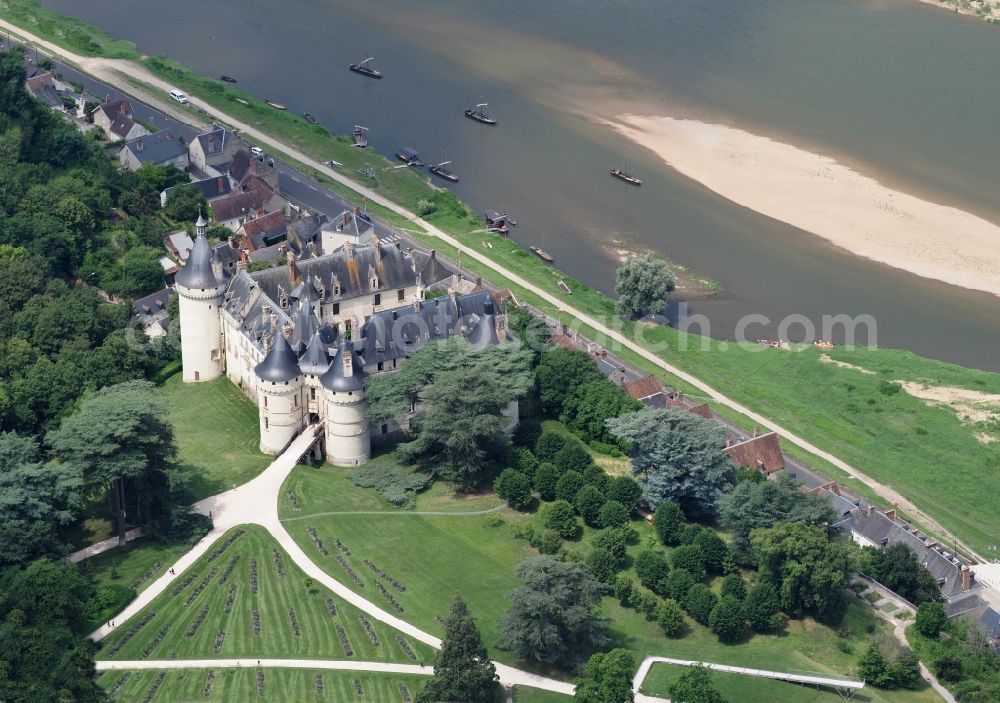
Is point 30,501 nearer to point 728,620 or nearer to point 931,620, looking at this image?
point 728,620

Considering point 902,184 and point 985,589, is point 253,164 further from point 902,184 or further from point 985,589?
point 985,589

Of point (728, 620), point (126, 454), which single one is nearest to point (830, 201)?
point (728, 620)

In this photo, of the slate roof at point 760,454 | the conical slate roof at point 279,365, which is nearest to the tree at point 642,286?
the slate roof at point 760,454

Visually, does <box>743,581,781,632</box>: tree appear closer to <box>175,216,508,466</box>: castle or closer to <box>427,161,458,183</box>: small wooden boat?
<box>175,216,508,466</box>: castle

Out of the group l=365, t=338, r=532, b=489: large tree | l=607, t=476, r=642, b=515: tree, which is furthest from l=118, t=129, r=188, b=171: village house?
l=607, t=476, r=642, b=515: tree

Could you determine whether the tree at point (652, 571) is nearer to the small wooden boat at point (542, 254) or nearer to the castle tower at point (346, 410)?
the castle tower at point (346, 410)
